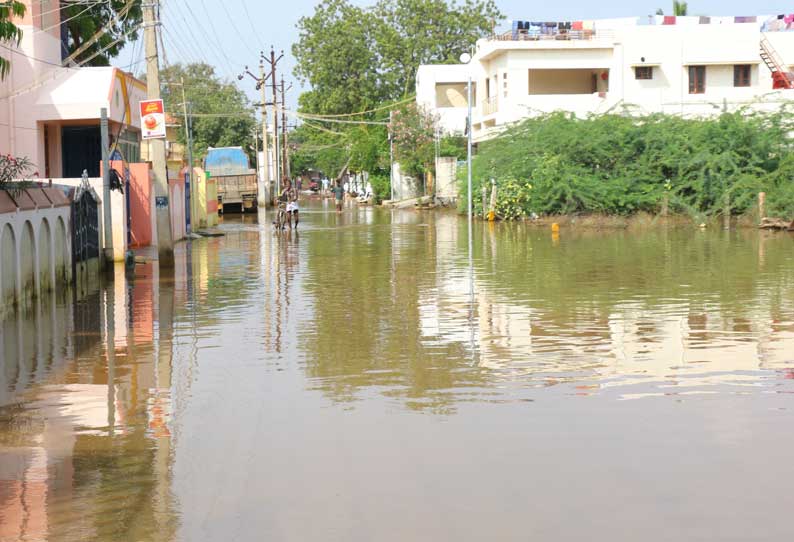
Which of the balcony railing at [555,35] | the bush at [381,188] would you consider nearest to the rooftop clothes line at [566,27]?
the balcony railing at [555,35]

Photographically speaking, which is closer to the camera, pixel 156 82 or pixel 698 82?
pixel 156 82

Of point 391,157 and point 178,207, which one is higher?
point 391,157

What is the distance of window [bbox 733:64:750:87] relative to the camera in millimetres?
53719

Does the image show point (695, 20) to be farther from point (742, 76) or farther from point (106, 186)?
point (106, 186)

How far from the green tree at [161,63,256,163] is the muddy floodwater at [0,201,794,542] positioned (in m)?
76.4

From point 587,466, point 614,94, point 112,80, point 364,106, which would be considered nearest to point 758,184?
point 614,94

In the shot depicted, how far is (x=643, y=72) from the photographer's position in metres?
53.3

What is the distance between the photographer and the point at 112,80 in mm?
33406

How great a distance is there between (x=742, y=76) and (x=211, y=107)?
5871 cm

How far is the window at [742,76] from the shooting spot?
5372cm

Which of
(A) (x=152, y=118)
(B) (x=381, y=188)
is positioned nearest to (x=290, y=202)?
(A) (x=152, y=118)

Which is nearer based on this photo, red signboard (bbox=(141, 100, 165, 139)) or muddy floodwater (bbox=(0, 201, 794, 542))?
muddy floodwater (bbox=(0, 201, 794, 542))

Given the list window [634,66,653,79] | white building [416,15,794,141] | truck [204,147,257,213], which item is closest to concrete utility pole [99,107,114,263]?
white building [416,15,794,141]

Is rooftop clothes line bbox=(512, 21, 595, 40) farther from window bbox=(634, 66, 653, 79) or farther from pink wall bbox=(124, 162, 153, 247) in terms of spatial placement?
pink wall bbox=(124, 162, 153, 247)
